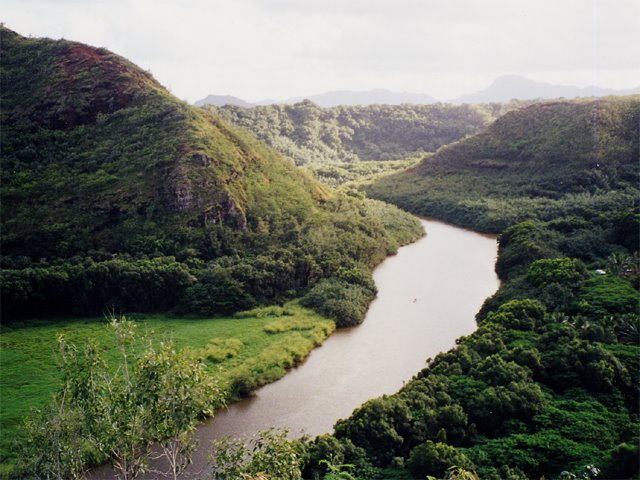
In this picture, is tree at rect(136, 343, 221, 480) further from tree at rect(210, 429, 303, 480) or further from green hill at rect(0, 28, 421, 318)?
green hill at rect(0, 28, 421, 318)

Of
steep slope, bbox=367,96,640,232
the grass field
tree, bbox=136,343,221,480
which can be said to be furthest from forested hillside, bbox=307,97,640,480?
steep slope, bbox=367,96,640,232

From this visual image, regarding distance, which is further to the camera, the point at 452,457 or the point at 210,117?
the point at 210,117

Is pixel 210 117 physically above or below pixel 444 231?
above

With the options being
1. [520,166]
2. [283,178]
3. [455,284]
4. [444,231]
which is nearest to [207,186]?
[283,178]

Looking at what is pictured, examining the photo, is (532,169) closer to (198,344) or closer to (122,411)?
(198,344)

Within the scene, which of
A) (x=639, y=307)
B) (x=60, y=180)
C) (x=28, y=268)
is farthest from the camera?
(x=60, y=180)

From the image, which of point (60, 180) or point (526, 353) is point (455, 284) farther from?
point (60, 180)

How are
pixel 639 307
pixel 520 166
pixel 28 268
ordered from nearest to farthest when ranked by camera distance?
pixel 639 307 < pixel 28 268 < pixel 520 166

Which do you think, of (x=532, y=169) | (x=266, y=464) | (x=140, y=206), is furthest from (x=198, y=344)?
(x=532, y=169)
